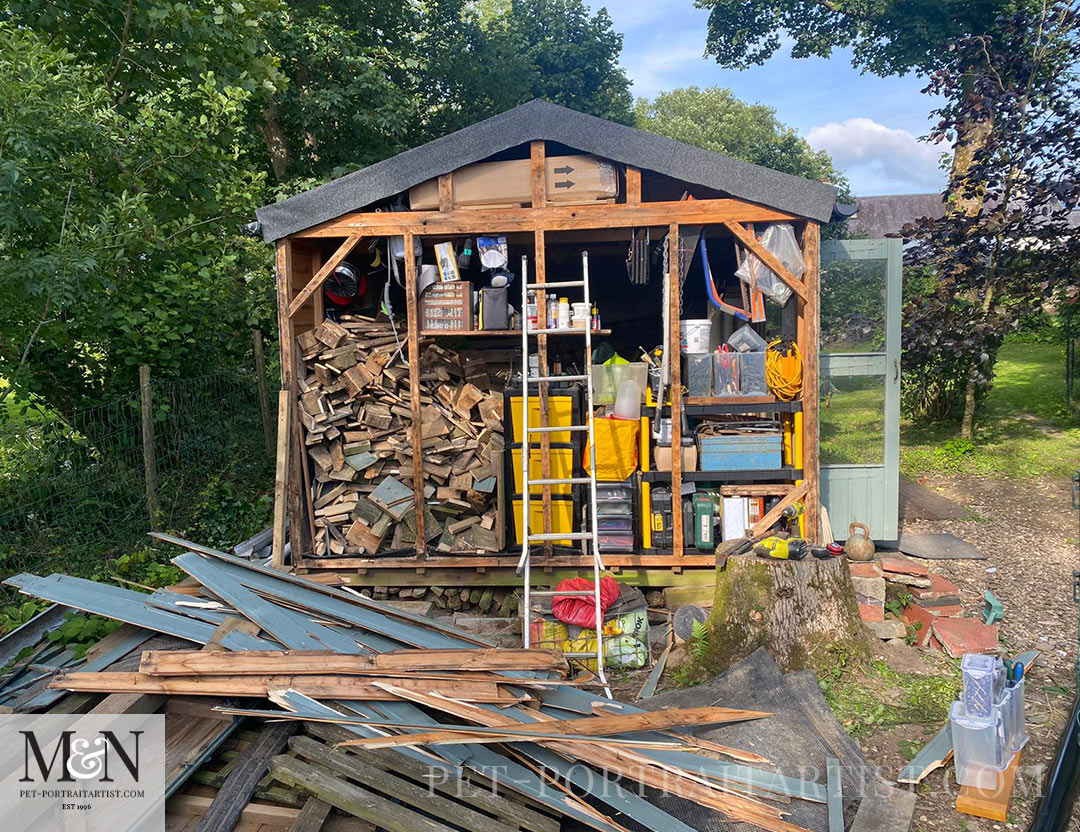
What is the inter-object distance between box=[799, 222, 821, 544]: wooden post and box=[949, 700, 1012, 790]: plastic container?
8.70ft

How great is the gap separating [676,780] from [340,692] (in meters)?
1.62

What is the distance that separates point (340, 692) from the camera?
12.0ft

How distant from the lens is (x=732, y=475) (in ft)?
21.5

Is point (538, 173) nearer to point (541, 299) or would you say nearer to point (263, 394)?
point (541, 299)

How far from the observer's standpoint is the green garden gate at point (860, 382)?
700cm

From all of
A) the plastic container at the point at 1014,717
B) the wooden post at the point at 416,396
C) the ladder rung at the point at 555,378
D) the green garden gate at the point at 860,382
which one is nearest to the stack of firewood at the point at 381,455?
the wooden post at the point at 416,396

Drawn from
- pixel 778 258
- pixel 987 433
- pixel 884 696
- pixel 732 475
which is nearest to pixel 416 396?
pixel 732 475

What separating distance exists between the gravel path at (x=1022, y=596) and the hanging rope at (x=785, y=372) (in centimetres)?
229

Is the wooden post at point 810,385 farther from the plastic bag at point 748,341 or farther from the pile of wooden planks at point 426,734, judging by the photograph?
the pile of wooden planks at point 426,734

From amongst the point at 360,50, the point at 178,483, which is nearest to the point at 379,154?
the point at 360,50

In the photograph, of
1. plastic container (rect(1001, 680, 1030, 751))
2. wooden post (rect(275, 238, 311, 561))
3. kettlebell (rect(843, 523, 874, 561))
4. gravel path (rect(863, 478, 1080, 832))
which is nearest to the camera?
plastic container (rect(1001, 680, 1030, 751))

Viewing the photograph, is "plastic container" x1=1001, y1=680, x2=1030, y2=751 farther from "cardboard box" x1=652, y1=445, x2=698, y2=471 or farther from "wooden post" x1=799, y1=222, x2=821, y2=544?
"cardboard box" x1=652, y1=445, x2=698, y2=471

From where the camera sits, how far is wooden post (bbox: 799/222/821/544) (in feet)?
20.7

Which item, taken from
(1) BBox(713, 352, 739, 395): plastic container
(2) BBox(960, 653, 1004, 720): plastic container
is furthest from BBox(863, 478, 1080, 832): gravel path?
(1) BBox(713, 352, 739, 395): plastic container
